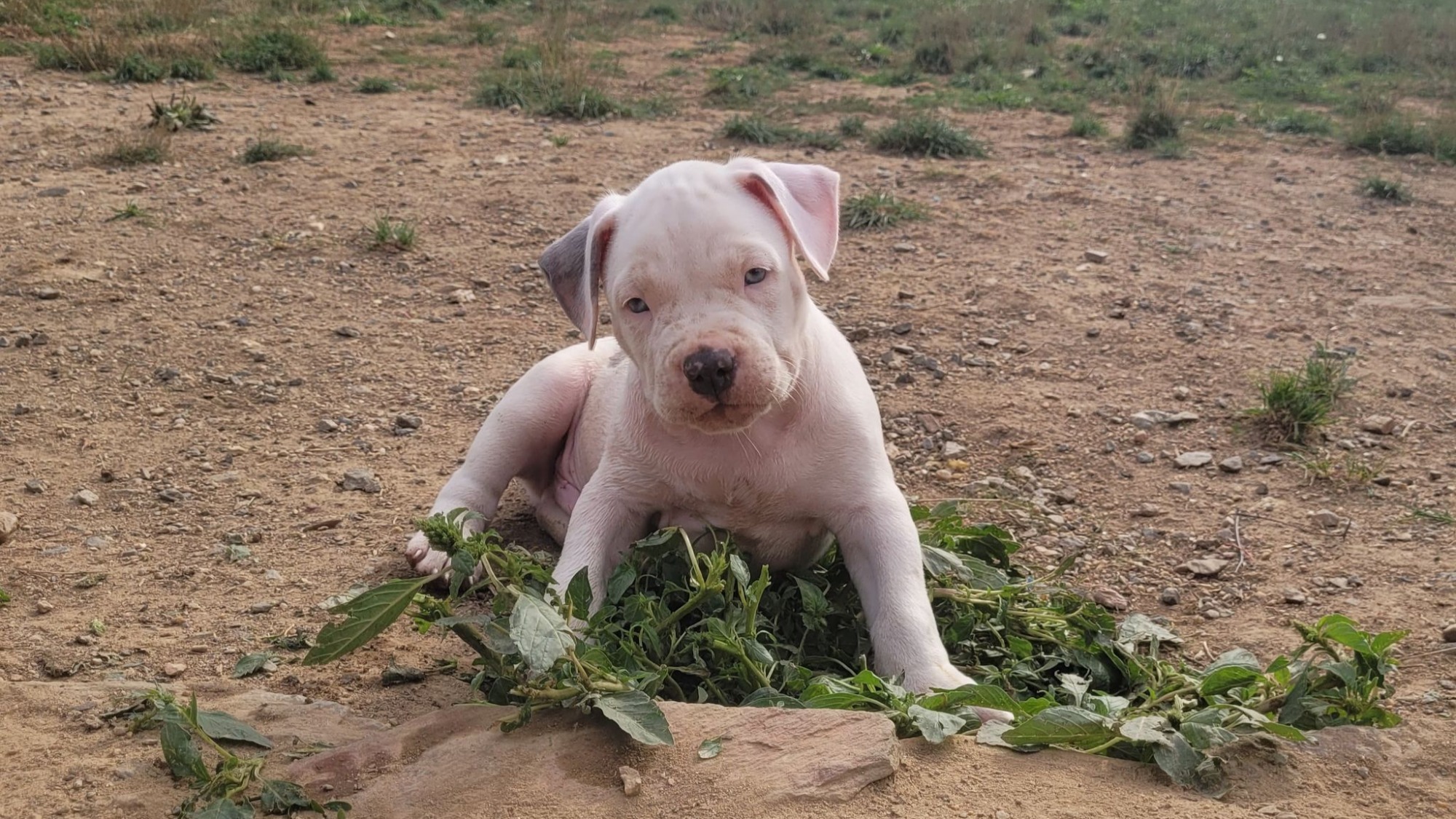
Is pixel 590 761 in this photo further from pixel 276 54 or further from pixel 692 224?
pixel 276 54

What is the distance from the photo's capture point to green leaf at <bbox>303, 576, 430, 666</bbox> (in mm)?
2980

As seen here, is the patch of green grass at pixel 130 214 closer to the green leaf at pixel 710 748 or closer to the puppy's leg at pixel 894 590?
the puppy's leg at pixel 894 590

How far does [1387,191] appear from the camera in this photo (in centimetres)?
935

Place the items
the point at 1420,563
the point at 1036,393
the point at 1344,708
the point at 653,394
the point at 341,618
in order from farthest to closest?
the point at 1036,393
the point at 1420,563
the point at 341,618
the point at 653,394
the point at 1344,708

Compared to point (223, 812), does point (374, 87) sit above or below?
above

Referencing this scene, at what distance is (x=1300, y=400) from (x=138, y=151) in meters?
7.38

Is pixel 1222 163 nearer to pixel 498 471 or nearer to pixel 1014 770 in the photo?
pixel 498 471

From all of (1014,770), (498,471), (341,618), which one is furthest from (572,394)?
(1014,770)

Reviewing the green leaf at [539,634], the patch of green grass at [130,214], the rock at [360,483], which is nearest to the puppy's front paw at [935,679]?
the green leaf at [539,634]

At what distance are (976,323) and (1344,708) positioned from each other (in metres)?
3.87

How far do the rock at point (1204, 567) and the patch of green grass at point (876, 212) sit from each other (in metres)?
4.13

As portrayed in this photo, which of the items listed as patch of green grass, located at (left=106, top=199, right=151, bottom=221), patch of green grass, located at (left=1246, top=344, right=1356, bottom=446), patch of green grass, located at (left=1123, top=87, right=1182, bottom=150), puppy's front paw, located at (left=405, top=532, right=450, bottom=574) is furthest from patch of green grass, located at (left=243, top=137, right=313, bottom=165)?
patch of green grass, located at (left=1246, top=344, right=1356, bottom=446)

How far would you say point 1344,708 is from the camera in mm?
3121

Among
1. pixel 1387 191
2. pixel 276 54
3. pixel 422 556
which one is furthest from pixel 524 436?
pixel 276 54
